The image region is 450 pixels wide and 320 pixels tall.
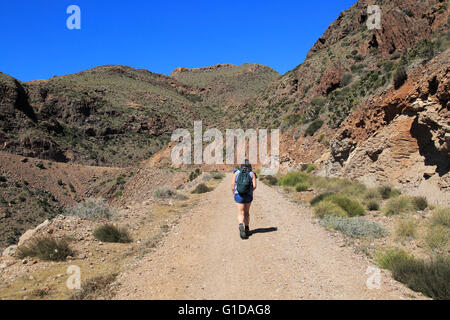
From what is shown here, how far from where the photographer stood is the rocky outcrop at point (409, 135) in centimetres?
992

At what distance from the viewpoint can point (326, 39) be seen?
52375mm

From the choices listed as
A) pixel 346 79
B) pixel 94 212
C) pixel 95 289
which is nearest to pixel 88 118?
pixel 346 79

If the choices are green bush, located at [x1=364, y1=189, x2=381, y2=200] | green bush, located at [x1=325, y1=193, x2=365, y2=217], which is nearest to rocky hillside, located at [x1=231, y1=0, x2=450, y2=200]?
green bush, located at [x1=364, y1=189, x2=381, y2=200]

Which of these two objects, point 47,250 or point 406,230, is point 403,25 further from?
point 47,250

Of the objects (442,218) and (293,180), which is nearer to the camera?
(442,218)

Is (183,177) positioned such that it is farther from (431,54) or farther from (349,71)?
(431,54)

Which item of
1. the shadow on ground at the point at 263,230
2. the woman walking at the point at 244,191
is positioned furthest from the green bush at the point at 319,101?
the woman walking at the point at 244,191

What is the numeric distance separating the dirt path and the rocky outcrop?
18.1 ft

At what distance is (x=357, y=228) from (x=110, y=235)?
21.1 feet

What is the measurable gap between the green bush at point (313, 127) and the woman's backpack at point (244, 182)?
20421 mm

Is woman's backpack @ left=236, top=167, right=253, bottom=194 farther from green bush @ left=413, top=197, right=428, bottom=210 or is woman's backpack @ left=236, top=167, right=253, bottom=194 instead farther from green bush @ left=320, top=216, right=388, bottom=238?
green bush @ left=413, top=197, right=428, bottom=210

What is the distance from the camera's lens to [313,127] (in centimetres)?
2623

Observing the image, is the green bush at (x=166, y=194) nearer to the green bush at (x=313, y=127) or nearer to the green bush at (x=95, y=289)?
the green bush at (x=95, y=289)

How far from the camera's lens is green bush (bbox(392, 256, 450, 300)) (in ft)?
13.4
